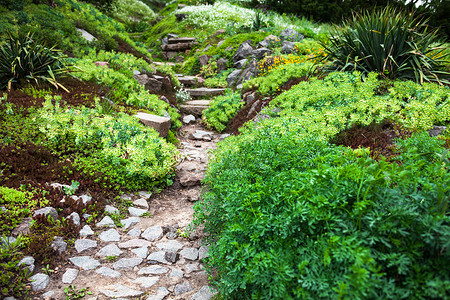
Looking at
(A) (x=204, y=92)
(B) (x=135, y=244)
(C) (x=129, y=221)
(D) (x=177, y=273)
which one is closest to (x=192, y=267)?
(D) (x=177, y=273)

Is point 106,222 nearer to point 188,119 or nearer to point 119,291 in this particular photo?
point 119,291

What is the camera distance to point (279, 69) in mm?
8625

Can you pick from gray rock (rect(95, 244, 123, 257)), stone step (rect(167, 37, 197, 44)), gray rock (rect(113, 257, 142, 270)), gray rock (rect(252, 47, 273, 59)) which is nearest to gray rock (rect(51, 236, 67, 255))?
gray rock (rect(95, 244, 123, 257))

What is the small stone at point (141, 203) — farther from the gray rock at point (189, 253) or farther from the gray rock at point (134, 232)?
the gray rock at point (189, 253)

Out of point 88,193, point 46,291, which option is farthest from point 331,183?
point 88,193

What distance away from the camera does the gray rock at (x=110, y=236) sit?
13.5 ft

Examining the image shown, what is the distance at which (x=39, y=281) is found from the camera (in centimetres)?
317

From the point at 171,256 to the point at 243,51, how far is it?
10.2m

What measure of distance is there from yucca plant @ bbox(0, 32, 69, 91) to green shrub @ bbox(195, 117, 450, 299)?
20.4 feet

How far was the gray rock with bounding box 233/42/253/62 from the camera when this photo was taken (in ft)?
39.5

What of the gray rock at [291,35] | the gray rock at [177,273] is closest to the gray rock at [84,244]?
the gray rock at [177,273]

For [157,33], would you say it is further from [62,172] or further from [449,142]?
[449,142]

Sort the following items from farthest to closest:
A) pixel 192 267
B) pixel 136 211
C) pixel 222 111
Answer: pixel 222 111 < pixel 136 211 < pixel 192 267

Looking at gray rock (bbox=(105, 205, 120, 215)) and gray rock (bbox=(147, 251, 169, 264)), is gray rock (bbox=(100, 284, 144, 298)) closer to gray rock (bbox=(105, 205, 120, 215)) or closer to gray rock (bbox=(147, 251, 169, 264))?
gray rock (bbox=(147, 251, 169, 264))
